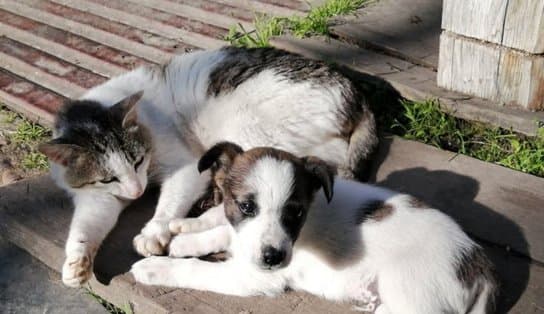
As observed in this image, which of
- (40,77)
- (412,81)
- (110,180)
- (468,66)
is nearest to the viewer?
(110,180)

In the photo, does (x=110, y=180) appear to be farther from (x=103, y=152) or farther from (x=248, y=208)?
(x=248, y=208)

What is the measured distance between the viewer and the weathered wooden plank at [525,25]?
416 cm

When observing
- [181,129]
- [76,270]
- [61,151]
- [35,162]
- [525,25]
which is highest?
[525,25]

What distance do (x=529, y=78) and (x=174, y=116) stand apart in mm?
2209

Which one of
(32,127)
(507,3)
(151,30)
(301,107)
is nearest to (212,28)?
(151,30)

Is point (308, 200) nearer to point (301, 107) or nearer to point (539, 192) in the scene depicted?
point (301, 107)

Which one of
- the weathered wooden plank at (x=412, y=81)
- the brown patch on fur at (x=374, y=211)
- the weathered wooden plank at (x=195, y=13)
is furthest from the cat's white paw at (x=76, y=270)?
the weathered wooden plank at (x=195, y=13)

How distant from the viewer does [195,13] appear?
651 centimetres

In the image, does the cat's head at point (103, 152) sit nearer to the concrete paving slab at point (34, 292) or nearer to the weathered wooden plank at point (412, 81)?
the concrete paving slab at point (34, 292)

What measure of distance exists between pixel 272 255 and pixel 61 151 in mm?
1583

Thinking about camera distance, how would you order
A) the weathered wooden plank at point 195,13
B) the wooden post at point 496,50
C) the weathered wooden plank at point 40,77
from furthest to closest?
the weathered wooden plank at point 195,13 < the weathered wooden plank at point 40,77 < the wooden post at point 496,50

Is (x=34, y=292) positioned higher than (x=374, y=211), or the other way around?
(x=374, y=211)

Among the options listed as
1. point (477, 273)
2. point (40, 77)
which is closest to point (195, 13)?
point (40, 77)

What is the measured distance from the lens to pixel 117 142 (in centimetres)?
420
